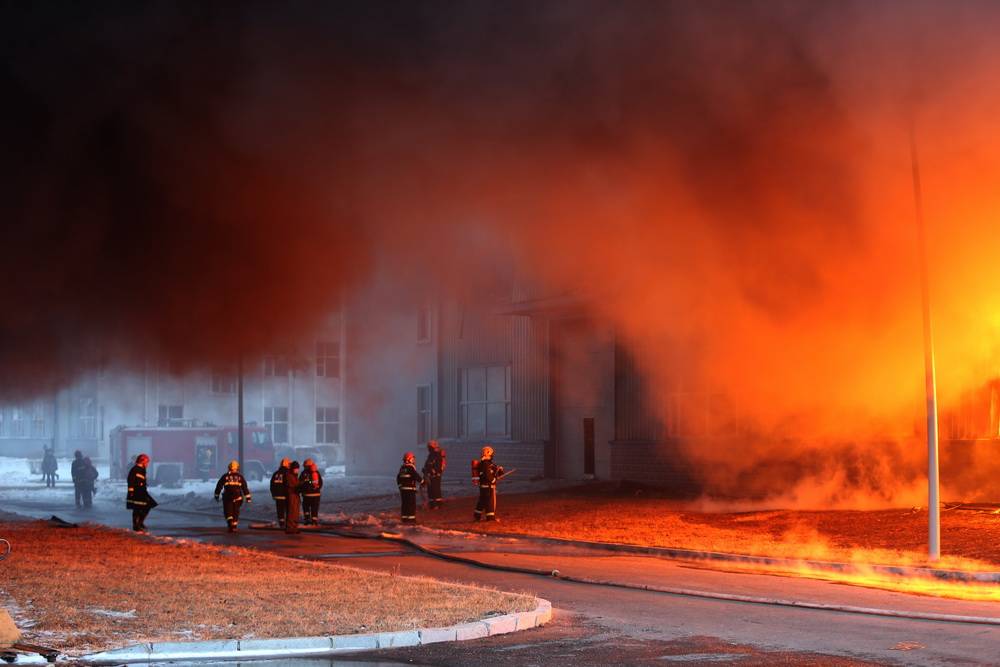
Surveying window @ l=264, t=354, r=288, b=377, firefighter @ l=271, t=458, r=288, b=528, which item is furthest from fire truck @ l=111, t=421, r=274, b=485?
firefighter @ l=271, t=458, r=288, b=528

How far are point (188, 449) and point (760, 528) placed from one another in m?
28.7

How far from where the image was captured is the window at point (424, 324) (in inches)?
1527

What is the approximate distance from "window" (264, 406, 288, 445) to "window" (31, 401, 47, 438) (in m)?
15.9

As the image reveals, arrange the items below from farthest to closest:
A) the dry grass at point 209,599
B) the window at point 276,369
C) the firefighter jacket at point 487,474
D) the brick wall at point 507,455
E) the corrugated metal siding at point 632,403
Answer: the window at point 276,369 → the brick wall at point 507,455 → the corrugated metal siding at point 632,403 → the firefighter jacket at point 487,474 → the dry grass at point 209,599

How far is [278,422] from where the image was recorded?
2638 inches

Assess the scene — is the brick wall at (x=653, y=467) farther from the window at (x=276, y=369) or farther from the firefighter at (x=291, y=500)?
the window at (x=276, y=369)

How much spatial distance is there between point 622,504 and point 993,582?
1141 centimetres

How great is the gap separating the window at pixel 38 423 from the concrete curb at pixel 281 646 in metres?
69.1

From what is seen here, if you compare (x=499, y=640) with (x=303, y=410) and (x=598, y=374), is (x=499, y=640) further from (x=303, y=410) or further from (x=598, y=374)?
(x=303, y=410)

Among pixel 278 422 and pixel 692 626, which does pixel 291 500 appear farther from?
pixel 278 422

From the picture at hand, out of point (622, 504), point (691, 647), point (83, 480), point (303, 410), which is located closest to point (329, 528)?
point (622, 504)

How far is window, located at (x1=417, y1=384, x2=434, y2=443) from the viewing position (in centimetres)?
3866

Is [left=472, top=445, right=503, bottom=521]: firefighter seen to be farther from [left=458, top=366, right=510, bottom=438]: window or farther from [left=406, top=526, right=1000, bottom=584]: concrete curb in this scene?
[left=458, top=366, right=510, bottom=438]: window

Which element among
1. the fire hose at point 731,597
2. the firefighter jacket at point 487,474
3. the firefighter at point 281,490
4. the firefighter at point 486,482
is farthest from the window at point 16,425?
the fire hose at point 731,597
